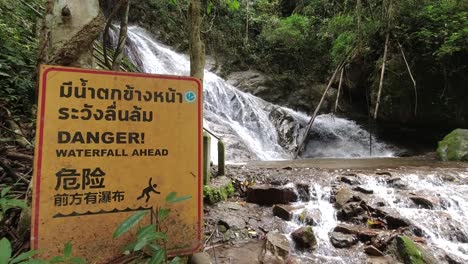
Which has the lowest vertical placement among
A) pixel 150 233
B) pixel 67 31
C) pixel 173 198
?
pixel 150 233

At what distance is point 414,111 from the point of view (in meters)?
10.7

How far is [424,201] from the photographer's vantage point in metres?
4.31

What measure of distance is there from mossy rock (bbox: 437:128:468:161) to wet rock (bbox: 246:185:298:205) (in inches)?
226

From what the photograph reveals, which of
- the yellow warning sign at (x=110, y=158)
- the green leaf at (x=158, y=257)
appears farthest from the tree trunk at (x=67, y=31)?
the green leaf at (x=158, y=257)

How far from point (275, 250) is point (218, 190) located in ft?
4.54

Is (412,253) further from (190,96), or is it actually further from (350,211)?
(190,96)

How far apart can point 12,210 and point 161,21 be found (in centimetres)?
1481

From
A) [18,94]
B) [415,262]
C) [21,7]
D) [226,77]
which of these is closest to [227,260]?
[415,262]

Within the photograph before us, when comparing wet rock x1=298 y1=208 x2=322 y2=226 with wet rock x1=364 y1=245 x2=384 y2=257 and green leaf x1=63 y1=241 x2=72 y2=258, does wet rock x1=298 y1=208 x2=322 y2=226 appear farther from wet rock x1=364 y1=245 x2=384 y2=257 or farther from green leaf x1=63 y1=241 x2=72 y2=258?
green leaf x1=63 y1=241 x2=72 y2=258

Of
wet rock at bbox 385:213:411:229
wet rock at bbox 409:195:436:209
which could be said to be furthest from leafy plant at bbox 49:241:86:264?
wet rock at bbox 409:195:436:209

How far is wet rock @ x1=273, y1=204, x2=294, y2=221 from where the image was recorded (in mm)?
4051

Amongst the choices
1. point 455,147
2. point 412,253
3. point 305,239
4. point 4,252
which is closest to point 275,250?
point 305,239

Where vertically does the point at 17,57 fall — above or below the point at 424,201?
above

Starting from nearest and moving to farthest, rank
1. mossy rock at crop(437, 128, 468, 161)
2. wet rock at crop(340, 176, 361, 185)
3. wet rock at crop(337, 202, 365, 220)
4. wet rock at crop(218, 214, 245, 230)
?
1. wet rock at crop(218, 214, 245, 230)
2. wet rock at crop(337, 202, 365, 220)
3. wet rock at crop(340, 176, 361, 185)
4. mossy rock at crop(437, 128, 468, 161)
